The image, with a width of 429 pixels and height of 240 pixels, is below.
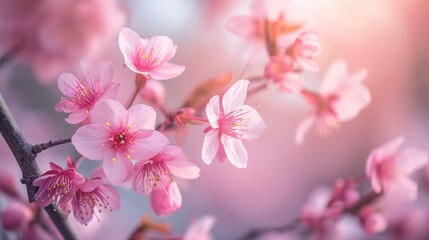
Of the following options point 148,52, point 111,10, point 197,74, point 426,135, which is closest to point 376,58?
point 426,135

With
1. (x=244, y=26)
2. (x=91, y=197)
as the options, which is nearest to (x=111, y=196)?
(x=91, y=197)

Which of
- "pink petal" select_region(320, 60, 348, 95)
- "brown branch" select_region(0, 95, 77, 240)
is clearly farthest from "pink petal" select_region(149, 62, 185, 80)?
"pink petal" select_region(320, 60, 348, 95)

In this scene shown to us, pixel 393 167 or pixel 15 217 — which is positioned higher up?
pixel 15 217

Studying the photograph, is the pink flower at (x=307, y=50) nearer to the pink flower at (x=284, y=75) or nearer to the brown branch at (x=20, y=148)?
the pink flower at (x=284, y=75)

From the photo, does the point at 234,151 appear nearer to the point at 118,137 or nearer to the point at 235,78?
the point at 118,137

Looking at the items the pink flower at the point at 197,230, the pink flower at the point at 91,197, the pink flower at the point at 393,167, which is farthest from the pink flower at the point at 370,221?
the pink flower at the point at 91,197

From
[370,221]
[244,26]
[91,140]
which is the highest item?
[244,26]

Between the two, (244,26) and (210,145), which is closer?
(210,145)
